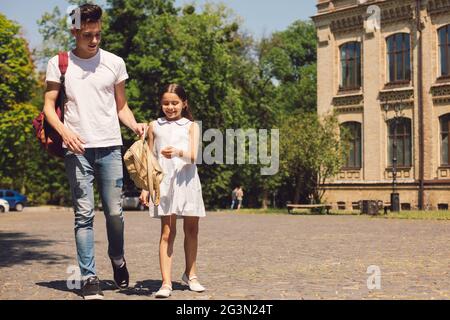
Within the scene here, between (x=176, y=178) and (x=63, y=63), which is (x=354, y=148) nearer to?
(x=176, y=178)

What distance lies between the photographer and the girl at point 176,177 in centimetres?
660

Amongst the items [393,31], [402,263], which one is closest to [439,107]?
[393,31]

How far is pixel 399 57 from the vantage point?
3809 centimetres

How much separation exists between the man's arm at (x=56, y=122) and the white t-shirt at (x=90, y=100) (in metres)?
0.09

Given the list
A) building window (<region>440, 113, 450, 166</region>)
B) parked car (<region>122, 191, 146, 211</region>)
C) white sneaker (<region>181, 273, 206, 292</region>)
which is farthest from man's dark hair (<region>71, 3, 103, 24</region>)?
parked car (<region>122, 191, 146, 211</region>)

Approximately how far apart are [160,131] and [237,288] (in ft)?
5.67

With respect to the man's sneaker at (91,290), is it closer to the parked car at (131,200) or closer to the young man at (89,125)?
the young man at (89,125)

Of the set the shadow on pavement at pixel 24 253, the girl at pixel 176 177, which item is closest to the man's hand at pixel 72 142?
the girl at pixel 176 177

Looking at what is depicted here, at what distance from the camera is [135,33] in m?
43.4

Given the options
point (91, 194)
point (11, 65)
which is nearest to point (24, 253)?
point (91, 194)

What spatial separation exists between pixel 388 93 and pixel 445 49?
12.4 feet

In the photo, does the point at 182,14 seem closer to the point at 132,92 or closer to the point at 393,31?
the point at 132,92

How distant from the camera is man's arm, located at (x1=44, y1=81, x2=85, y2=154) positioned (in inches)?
245

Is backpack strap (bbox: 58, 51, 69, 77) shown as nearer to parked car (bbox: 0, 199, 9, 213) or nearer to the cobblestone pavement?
the cobblestone pavement
